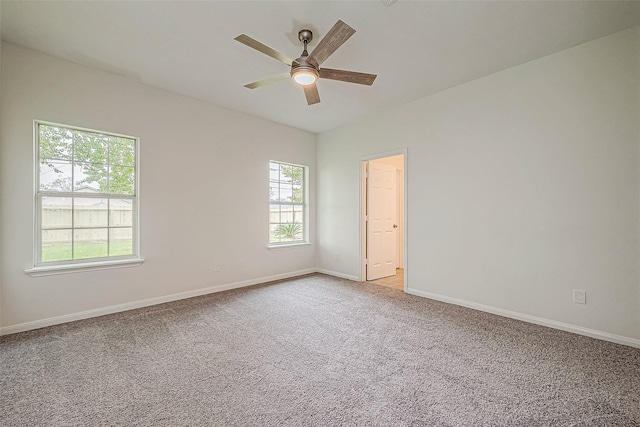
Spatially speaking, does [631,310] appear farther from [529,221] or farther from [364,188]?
[364,188]

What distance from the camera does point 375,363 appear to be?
2.23 metres

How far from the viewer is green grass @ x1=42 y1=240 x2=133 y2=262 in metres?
3.00

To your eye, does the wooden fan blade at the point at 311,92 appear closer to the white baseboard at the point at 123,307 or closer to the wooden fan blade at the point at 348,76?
the wooden fan blade at the point at 348,76

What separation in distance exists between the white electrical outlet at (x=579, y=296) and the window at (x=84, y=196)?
482 cm

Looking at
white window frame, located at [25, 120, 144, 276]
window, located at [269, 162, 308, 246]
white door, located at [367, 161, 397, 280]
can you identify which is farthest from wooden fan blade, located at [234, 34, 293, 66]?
white door, located at [367, 161, 397, 280]

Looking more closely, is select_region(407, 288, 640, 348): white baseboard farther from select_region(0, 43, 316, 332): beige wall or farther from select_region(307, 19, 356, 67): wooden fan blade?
select_region(307, 19, 356, 67): wooden fan blade

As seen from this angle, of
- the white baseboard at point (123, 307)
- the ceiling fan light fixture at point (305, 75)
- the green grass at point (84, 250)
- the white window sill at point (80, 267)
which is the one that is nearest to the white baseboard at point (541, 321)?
the white baseboard at point (123, 307)

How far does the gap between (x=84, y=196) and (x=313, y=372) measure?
10.3ft

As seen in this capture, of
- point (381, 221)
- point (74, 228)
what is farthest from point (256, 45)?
point (381, 221)

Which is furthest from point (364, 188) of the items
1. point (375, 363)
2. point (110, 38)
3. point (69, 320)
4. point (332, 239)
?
point (69, 320)

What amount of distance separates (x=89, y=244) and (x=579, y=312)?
17.1 feet

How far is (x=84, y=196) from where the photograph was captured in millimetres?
3199

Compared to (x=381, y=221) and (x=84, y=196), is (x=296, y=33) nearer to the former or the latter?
(x=84, y=196)

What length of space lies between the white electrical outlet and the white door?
2.68m
